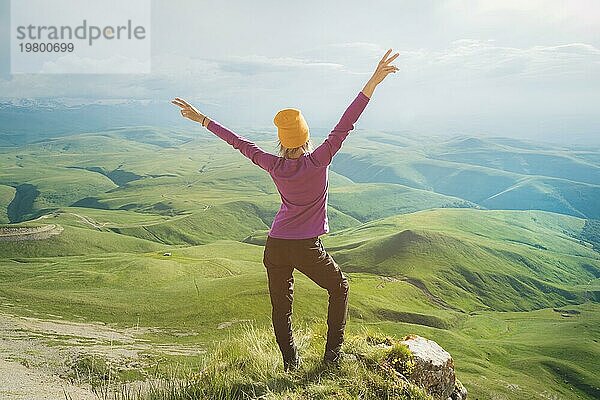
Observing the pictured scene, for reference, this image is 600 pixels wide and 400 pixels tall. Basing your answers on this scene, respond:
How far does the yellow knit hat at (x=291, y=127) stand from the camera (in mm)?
7664

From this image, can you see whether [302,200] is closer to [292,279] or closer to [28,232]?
[292,279]

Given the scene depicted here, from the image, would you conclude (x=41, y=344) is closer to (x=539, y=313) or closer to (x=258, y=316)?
(x=258, y=316)

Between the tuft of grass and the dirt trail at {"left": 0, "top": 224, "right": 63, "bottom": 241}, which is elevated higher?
the tuft of grass

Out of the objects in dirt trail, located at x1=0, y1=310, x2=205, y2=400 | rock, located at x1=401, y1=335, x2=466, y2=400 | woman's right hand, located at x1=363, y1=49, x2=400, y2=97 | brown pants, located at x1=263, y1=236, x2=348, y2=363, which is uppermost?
woman's right hand, located at x1=363, y1=49, x2=400, y2=97

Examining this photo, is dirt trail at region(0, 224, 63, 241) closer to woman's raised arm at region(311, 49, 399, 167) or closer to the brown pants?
the brown pants

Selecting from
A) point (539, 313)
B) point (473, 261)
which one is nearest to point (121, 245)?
point (473, 261)

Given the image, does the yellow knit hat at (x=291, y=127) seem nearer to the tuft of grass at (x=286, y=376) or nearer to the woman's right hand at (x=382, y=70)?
the woman's right hand at (x=382, y=70)

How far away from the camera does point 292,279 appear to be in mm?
8164

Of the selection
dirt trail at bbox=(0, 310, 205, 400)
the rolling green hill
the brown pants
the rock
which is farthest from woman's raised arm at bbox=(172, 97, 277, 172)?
the rolling green hill

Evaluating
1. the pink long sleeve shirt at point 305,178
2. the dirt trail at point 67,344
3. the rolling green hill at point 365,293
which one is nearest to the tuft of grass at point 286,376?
the pink long sleeve shirt at point 305,178

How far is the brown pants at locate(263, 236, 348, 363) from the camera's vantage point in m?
7.81

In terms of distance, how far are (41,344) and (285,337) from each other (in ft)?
158

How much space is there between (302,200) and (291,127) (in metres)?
1.11

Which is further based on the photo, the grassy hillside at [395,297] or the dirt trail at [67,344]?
the grassy hillside at [395,297]
